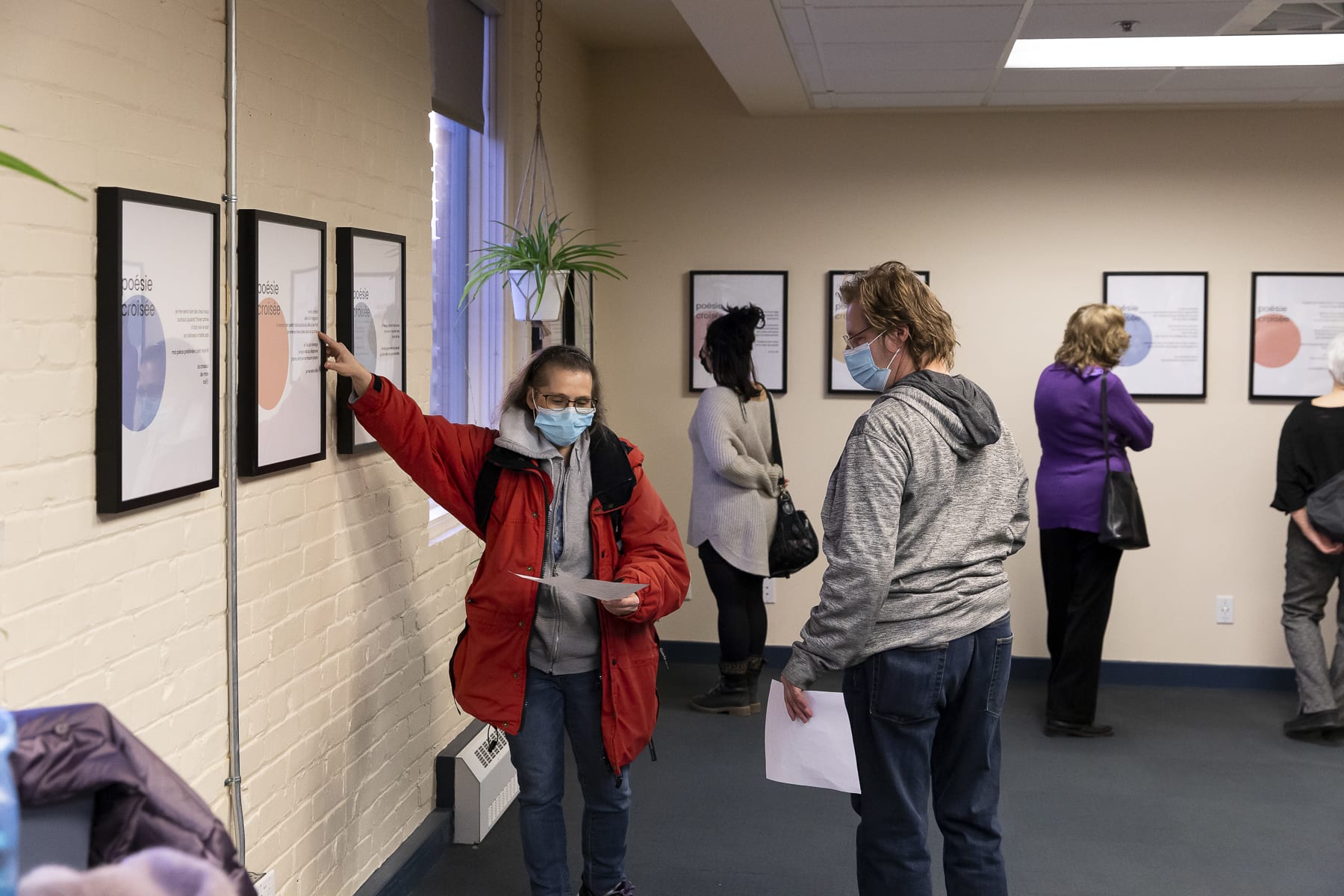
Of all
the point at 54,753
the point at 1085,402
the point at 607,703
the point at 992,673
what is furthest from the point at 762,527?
the point at 54,753

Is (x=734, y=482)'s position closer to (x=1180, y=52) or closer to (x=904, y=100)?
(x=904, y=100)

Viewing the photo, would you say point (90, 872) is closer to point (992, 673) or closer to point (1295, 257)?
point (992, 673)

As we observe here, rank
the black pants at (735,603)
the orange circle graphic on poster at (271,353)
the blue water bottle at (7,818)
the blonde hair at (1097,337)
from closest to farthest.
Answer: the blue water bottle at (7,818) → the orange circle graphic on poster at (271,353) → the blonde hair at (1097,337) → the black pants at (735,603)

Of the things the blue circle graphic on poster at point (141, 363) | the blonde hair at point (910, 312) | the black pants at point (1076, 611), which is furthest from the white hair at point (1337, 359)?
the blue circle graphic on poster at point (141, 363)

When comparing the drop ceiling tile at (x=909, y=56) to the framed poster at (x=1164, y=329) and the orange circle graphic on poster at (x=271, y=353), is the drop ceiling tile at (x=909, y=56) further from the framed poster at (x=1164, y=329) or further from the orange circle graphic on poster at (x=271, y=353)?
the orange circle graphic on poster at (x=271, y=353)

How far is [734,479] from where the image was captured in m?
4.64

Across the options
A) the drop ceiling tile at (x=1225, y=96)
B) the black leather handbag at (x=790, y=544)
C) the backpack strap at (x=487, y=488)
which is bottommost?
the black leather handbag at (x=790, y=544)

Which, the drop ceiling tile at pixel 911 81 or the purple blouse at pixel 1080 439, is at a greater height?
the drop ceiling tile at pixel 911 81

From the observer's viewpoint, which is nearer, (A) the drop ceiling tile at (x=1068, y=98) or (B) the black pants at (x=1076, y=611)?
(B) the black pants at (x=1076, y=611)

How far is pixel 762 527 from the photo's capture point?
4707 millimetres

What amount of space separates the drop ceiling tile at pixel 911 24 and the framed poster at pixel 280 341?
191cm

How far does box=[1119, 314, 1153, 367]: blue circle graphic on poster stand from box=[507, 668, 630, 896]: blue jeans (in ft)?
11.8

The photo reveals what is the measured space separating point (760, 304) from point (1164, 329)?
71.7 inches

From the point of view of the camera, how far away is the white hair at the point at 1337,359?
4.62m
